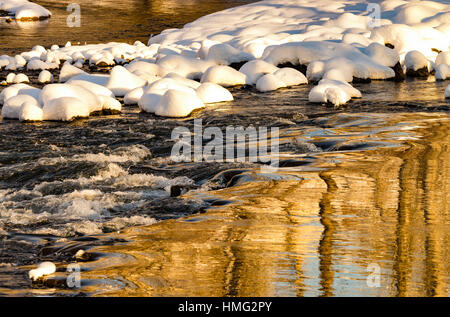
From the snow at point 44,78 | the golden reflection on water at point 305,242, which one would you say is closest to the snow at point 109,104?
the snow at point 44,78

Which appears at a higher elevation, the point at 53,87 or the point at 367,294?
the point at 53,87

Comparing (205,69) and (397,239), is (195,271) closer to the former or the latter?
(397,239)

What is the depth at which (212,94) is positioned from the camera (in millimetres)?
10938

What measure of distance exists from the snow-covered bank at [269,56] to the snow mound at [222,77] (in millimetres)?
18

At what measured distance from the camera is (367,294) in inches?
154

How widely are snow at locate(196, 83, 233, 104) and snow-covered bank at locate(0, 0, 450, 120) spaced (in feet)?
0.05

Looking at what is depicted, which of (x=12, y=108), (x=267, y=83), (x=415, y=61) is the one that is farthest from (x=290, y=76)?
(x=12, y=108)

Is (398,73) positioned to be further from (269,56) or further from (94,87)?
(94,87)

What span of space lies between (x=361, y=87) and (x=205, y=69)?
3028 millimetres

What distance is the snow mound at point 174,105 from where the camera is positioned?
9.98 metres

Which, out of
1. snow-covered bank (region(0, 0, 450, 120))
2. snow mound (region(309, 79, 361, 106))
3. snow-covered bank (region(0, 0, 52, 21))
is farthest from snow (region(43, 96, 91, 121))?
snow-covered bank (region(0, 0, 52, 21))

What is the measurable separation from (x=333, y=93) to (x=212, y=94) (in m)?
1.86
